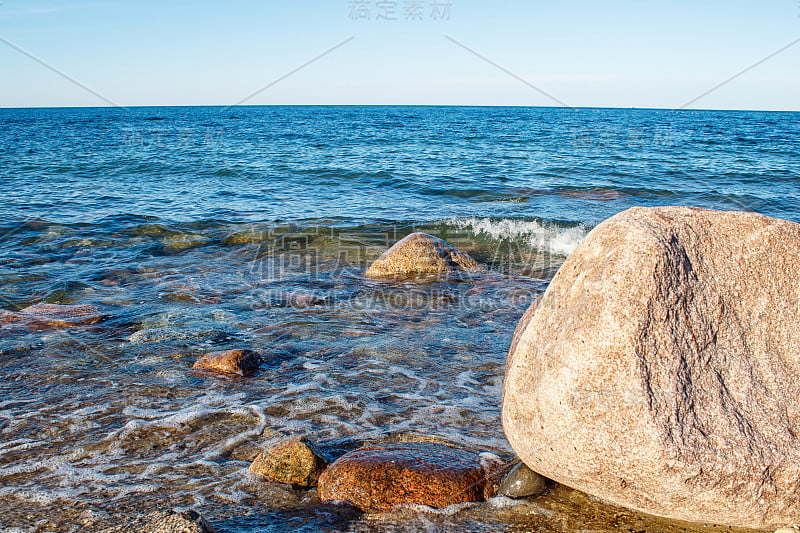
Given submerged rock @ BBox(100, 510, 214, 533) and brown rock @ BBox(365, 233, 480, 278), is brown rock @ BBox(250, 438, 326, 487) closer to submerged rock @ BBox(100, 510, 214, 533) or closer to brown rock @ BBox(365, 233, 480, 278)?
submerged rock @ BBox(100, 510, 214, 533)

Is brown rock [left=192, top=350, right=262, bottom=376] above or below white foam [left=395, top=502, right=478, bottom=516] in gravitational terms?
above

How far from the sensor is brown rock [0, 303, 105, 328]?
6.03 meters

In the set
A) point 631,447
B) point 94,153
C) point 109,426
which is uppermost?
point 94,153

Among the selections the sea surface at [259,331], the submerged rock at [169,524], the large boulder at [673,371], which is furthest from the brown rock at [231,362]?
the large boulder at [673,371]

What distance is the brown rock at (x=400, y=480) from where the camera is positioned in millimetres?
3145

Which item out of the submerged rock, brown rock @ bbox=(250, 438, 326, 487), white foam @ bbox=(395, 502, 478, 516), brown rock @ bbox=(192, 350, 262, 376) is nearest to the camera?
the submerged rock

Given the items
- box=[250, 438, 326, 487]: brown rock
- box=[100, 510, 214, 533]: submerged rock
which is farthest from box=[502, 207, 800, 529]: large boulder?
box=[100, 510, 214, 533]: submerged rock

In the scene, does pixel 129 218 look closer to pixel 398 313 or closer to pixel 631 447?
pixel 398 313

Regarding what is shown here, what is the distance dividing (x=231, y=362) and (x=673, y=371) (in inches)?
141

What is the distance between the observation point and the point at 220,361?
5.02m

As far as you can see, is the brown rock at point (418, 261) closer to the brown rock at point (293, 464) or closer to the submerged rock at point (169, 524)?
the brown rock at point (293, 464)

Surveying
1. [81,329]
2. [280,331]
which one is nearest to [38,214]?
[81,329]

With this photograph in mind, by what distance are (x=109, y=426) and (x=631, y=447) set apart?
11.3 feet

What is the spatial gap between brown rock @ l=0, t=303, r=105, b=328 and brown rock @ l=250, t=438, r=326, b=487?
12.0 ft
